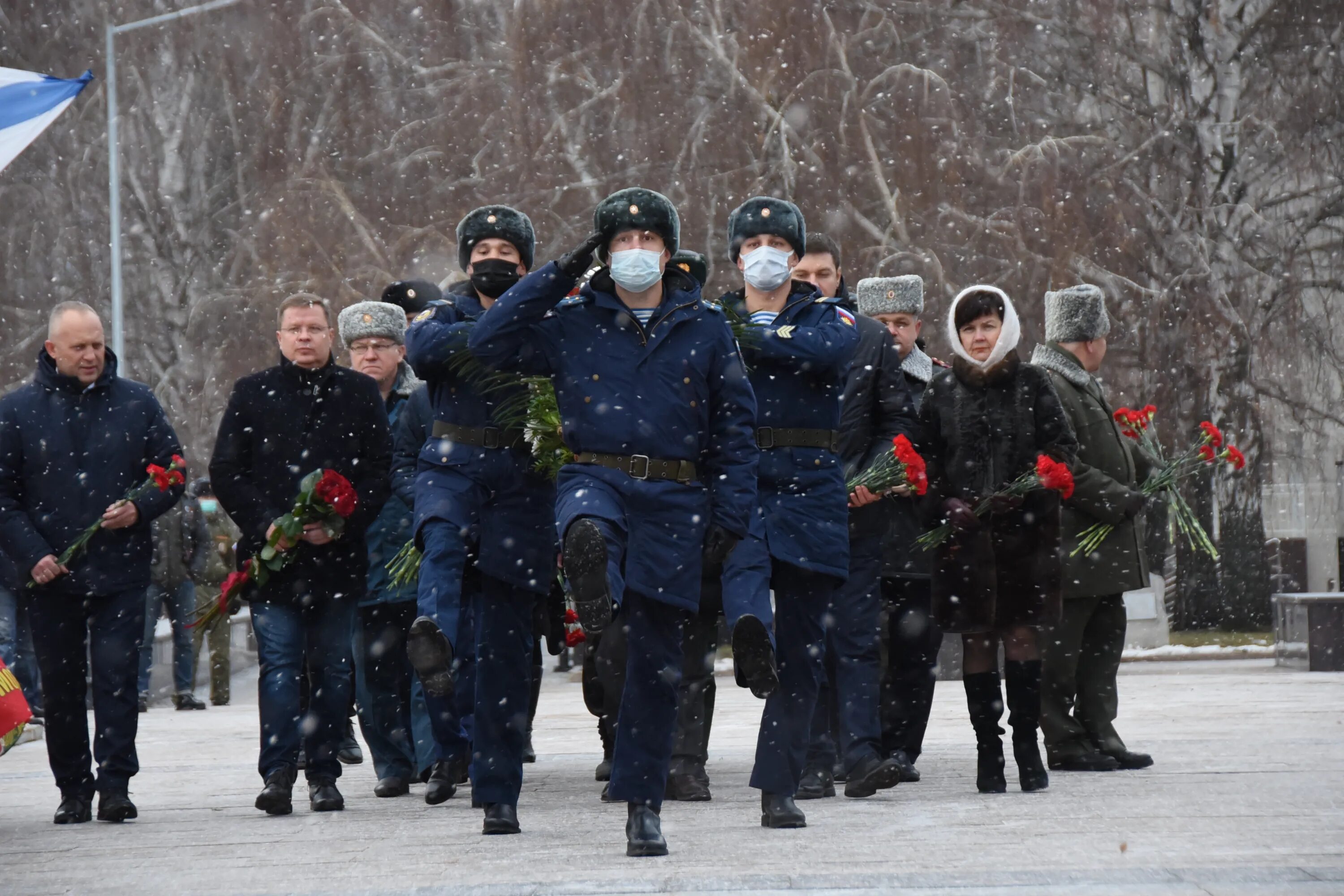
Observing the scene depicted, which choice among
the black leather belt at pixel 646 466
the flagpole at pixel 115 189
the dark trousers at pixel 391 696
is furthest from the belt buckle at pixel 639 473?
the flagpole at pixel 115 189

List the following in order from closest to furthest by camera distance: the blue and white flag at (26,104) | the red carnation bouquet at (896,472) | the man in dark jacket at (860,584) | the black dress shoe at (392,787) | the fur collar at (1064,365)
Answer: the red carnation bouquet at (896,472), the man in dark jacket at (860,584), the black dress shoe at (392,787), the fur collar at (1064,365), the blue and white flag at (26,104)

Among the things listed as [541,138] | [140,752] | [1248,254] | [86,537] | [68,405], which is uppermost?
[541,138]

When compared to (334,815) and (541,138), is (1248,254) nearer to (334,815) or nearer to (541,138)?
(541,138)

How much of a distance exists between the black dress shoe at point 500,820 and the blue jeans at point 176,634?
897cm

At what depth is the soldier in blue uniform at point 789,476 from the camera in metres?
7.21

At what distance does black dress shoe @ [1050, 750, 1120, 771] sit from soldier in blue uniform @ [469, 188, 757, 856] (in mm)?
2937

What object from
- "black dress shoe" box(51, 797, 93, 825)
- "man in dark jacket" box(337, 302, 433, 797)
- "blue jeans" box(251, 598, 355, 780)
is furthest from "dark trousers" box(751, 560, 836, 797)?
"black dress shoe" box(51, 797, 93, 825)

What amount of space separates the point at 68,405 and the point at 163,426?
0.39 m

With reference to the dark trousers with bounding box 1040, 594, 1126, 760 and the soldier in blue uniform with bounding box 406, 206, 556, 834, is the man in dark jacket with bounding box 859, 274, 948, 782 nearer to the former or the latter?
the dark trousers with bounding box 1040, 594, 1126, 760

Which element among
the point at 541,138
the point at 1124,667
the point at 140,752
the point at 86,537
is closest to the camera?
the point at 86,537

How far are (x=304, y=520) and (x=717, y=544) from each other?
222 centimetres

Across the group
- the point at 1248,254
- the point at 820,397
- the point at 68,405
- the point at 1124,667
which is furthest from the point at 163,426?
the point at 1248,254

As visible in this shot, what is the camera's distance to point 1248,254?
24.2m

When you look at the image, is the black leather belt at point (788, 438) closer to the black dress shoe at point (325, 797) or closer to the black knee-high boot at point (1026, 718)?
the black knee-high boot at point (1026, 718)
